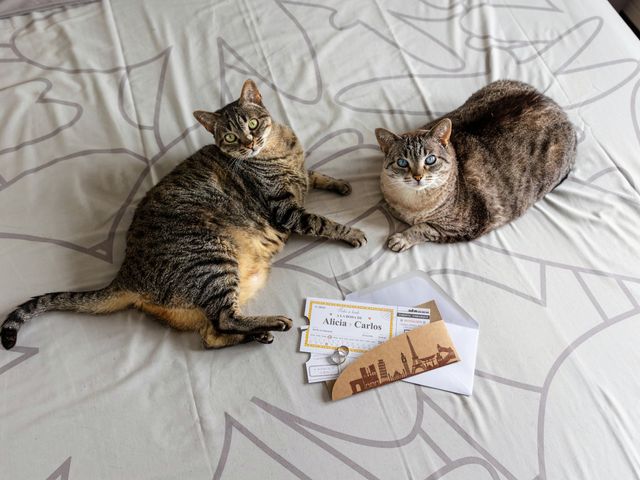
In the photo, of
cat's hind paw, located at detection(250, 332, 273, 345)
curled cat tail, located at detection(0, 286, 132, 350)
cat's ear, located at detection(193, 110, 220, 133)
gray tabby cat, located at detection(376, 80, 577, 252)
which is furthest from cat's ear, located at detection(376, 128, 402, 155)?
curled cat tail, located at detection(0, 286, 132, 350)

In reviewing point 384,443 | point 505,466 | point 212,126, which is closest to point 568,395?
point 505,466

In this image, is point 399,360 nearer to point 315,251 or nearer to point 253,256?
point 315,251

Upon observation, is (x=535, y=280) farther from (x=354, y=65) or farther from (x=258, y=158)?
(x=354, y=65)

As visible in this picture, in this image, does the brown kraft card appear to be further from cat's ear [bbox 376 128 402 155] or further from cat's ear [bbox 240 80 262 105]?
cat's ear [bbox 240 80 262 105]

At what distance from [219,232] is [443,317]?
0.81 meters

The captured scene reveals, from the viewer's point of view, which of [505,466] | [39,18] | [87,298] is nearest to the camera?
[505,466]

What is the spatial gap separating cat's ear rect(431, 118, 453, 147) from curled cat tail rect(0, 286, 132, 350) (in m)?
1.17

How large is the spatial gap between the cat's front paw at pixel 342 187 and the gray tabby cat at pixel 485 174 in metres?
0.15

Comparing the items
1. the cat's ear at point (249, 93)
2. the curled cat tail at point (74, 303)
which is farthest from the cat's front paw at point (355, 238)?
the curled cat tail at point (74, 303)

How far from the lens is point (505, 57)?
211cm

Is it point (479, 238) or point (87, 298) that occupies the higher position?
point (87, 298)

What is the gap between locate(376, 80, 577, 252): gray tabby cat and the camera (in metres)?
1.65

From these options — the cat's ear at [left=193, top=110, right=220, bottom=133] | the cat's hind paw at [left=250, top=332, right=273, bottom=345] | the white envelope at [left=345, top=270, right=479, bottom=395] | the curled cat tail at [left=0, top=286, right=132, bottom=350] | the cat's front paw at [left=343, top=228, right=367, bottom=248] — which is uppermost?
the cat's ear at [left=193, top=110, right=220, bottom=133]

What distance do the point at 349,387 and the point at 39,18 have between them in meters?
2.28
